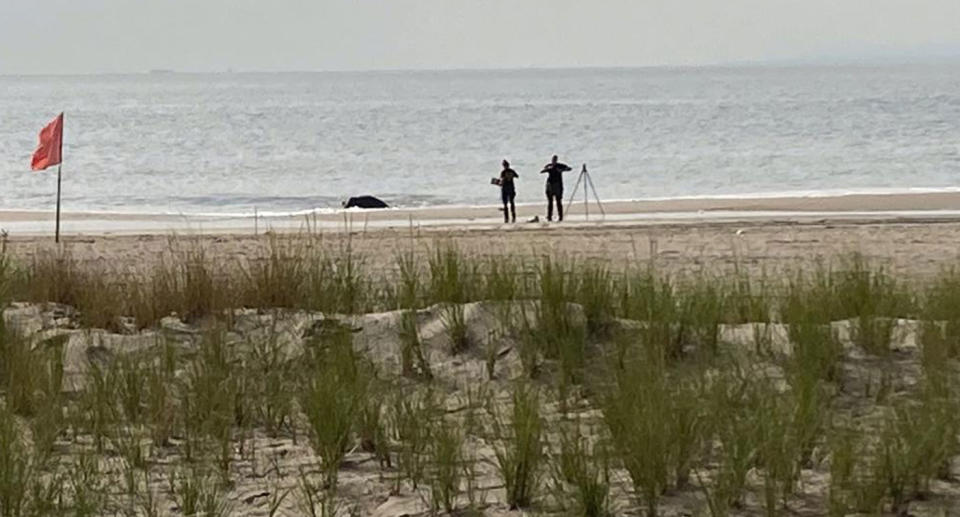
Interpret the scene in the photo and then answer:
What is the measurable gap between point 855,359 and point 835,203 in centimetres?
2559

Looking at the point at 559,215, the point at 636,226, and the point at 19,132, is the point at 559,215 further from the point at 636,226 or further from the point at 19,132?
the point at 19,132

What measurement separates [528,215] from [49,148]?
13791 mm

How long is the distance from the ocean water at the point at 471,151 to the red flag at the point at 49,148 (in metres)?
18.1

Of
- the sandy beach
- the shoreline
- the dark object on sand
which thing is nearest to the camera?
the sandy beach

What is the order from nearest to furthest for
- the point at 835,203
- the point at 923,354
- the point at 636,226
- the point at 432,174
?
1. the point at 923,354
2. the point at 636,226
3. the point at 835,203
4. the point at 432,174

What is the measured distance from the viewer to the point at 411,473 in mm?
6219

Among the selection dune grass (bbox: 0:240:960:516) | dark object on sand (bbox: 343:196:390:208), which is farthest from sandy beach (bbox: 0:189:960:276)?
dune grass (bbox: 0:240:960:516)

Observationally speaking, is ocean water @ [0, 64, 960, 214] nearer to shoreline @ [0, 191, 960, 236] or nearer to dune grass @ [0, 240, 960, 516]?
shoreline @ [0, 191, 960, 236]

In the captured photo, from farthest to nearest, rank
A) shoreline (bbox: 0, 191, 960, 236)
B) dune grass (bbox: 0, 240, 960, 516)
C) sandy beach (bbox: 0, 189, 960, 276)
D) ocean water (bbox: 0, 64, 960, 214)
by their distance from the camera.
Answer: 1. ocean water (bbox: 0, 64, 960, 214)
2. shoreline (bbox: 0, 191, 960, 236)
3. sandy beach (bbox: 0, 189, 960, 276)
4. dune grass (bbox: 0, 240, 960, 516)

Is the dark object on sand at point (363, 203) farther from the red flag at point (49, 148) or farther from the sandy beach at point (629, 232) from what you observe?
the red flag at point (49, 148)

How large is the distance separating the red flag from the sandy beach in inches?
46.1

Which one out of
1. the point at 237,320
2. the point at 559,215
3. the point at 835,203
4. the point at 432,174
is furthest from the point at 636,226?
the point at 432,174

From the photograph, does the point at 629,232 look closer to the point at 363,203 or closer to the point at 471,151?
the point at 363,203

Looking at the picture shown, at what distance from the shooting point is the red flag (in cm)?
1936
